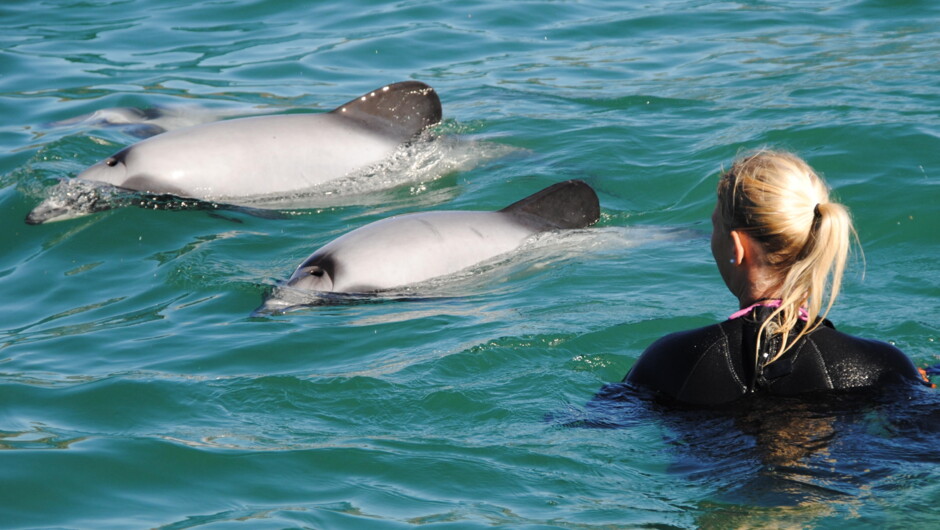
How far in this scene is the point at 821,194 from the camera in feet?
14.8

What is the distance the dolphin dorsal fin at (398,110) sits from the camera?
10523 millimetres

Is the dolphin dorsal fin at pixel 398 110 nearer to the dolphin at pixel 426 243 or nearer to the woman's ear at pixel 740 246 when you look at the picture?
the dolphin at pixel 426 243

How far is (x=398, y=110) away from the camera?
10.6m

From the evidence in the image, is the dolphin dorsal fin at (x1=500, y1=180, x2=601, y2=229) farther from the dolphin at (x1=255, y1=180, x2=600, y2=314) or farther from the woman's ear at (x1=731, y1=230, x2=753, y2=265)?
the woman's ear at (x1=731, y1=230, x2=753, y2=265)

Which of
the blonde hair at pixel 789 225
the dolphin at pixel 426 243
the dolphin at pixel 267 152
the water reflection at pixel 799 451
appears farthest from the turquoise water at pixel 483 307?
the blonde hair at pixel 789 225

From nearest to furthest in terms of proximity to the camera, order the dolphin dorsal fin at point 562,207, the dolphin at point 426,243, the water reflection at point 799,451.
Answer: the water reflection at point 799,451, the dolphin at point 426,243, the dolphin dorsal fin at point 562,207

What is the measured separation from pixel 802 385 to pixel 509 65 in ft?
34.6

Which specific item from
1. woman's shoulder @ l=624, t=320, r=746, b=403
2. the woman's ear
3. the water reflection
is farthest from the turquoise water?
the woman's ear

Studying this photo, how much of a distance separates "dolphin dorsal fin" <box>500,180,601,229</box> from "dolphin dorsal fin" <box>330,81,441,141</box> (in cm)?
228

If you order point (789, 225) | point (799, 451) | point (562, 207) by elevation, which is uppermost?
point (789, 225)

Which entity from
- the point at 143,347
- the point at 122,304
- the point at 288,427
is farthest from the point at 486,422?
the point at 122,304

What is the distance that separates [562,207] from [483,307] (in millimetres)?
1600

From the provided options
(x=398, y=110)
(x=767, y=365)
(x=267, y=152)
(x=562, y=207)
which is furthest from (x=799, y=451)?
(x=398, y=110)

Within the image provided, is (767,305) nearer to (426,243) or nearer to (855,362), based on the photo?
(855,362)
